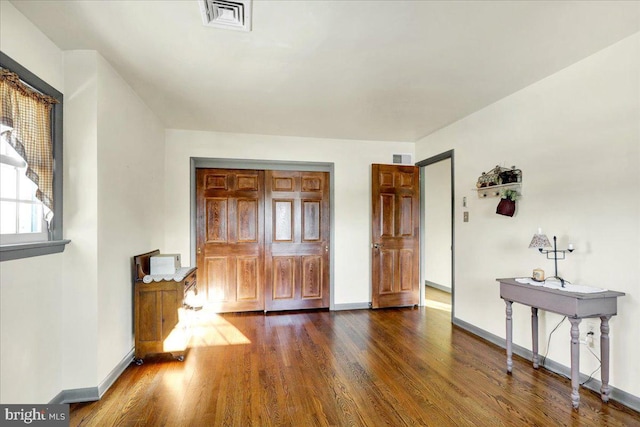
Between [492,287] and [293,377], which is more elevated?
[492,287]

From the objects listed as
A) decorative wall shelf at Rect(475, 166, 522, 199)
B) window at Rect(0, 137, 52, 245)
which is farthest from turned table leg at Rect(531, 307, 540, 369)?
Result: window at Rect(0, 137, 52, 245)

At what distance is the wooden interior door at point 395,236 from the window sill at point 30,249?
3505 mm

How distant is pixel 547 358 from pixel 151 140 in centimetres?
451

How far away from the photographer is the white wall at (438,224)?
224 inches

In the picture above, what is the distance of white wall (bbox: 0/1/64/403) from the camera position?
65.7 inches

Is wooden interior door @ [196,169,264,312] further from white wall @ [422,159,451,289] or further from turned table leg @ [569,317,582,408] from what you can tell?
turned table leg @ [569,317,582,408]

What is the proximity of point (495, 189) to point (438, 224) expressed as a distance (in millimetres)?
2806

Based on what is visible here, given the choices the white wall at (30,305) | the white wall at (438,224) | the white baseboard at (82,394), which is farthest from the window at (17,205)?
the white wall at (438,224)

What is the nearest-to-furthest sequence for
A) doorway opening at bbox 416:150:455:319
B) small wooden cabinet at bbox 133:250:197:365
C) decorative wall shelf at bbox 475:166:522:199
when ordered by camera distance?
small wooden cabinet at bbox 133:250:197:365
decorative wall shelf at bbox 475:166:522:199
doorway opening at bbox 416:150:455:319

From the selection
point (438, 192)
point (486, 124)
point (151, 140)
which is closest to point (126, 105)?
point (151, 140)

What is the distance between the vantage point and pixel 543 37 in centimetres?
205

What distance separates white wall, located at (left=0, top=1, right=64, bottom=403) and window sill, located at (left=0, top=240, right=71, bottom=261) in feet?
0.13

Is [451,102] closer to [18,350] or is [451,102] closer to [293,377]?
[293,377]

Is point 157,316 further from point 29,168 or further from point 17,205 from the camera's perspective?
point 29,168
